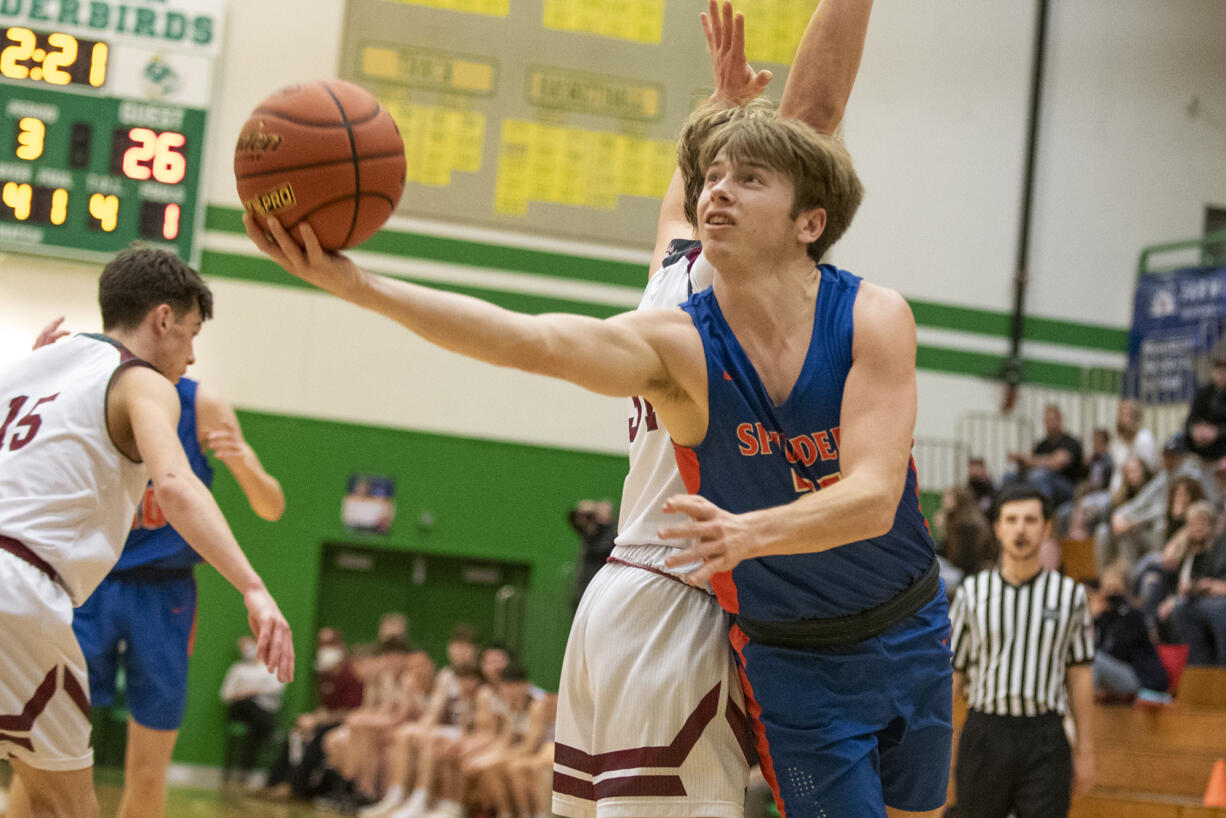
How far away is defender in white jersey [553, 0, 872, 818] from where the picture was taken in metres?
3.10

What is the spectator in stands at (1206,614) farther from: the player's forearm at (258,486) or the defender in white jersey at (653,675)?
the defender in white jersey at (653,675)

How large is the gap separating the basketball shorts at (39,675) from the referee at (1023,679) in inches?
177

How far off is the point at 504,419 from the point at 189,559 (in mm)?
9051

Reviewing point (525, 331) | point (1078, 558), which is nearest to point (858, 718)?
point (525, 331)

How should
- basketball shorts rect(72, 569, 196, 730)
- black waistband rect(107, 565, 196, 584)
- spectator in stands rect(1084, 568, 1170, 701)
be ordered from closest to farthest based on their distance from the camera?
basketball shorts rect(72, 569, 196, 730)
black waistband rect(107, 565, 196, 584)
spectator in stands rect(1084, 568, 1170, 701)

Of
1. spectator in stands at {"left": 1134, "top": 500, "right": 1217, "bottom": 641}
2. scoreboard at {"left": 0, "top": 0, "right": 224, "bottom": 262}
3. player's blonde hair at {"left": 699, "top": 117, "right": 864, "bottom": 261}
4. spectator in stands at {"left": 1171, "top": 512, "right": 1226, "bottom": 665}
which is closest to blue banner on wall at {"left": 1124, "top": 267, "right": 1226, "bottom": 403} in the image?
spectator in stands at {"left": 1134, "top": 500, "right": 1217, "bottom": 641}

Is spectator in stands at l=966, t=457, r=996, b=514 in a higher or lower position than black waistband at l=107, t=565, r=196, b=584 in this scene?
higher

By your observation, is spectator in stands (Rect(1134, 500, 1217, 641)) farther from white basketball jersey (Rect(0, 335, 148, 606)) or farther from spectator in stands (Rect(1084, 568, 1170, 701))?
white basketball jersey (Rect(0, 335, 148, 606))

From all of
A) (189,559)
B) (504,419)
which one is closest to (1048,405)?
(504,419)

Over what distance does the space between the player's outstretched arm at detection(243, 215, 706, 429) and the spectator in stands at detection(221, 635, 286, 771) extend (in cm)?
1102

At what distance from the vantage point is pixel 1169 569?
11.2m

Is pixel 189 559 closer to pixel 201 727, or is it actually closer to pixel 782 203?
pixel 782 203

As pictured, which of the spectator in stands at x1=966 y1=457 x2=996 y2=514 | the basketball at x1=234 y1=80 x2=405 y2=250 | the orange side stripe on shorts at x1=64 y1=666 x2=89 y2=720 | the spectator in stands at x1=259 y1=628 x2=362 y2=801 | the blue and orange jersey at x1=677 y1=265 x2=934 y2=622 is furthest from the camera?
the spectator in stands at x1=966 y1=457 x2=996 y2=514

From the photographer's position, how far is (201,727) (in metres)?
13.3
